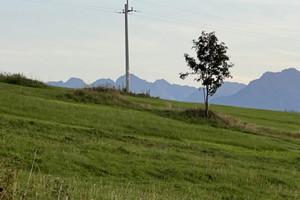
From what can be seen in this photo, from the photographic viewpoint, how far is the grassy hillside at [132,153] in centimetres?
1319

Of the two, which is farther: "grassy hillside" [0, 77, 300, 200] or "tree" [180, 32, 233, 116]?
"tree" [180, 32, 233, 116]

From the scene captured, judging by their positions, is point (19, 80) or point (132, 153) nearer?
point (132, 153)

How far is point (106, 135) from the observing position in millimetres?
25125

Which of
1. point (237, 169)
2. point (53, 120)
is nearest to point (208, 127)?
point (53, 120)

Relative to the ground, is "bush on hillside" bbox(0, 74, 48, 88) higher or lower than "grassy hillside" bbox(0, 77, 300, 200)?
higher

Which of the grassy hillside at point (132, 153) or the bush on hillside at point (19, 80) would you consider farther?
the bush on hillside at point (19, 80)

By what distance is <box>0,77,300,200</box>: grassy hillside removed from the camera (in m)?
13.2

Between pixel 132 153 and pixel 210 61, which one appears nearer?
pixel 132 153

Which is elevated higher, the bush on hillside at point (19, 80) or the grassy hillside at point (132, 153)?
the bush on hillside at point (19, 80)

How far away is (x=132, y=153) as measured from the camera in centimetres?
Answer: 2084

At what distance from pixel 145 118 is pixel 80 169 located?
16821 mm

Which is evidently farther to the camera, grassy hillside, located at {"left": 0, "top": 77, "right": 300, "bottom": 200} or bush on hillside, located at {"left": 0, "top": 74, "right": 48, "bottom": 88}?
bush on hillside, located at {"left": 0, "top": 74, "right": 48, "bottom": 88}

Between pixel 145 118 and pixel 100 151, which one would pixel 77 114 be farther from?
pixel 100 151

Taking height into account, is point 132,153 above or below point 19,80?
below
